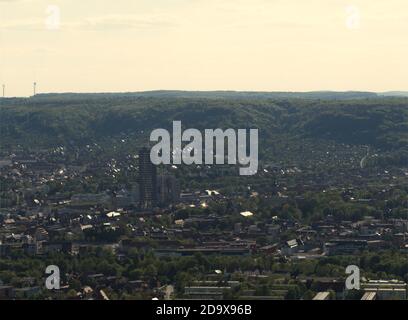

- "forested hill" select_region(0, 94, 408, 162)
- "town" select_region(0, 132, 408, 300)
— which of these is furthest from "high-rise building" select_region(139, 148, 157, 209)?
"forested hill" select_region(0, 94, 408, 162)

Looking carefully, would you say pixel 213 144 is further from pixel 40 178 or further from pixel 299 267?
pixel 299 267

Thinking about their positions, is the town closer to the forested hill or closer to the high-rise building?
the high-rise building

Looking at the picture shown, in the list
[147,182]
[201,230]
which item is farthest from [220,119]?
[201,230]

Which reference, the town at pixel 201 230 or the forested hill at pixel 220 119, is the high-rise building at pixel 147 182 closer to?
the town at pixel 201 230

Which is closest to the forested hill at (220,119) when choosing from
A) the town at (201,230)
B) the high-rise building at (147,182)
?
the town at (201,230)

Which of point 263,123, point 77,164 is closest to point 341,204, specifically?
point 77,164

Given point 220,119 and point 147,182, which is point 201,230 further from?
point 220,119

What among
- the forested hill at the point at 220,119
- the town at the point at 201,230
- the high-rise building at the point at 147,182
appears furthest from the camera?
the forested hill at the point at 220,119
